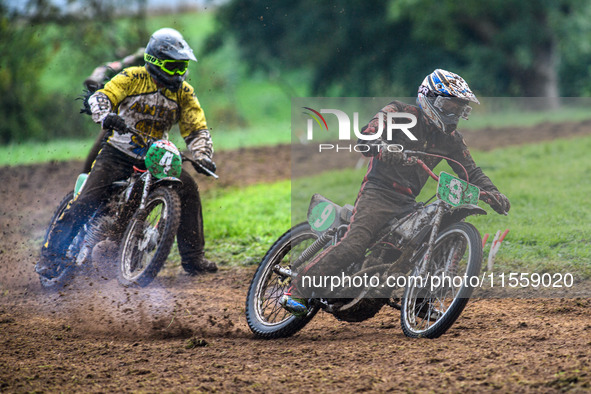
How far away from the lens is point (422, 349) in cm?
543

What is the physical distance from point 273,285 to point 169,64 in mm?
2499

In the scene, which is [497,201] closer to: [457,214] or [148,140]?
[457,214]

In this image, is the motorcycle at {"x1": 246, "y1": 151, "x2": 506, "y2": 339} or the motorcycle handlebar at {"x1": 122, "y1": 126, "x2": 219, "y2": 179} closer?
the motorcycle at {"x1": 246, "y1": 151, "x2": 506, "y2": 339}

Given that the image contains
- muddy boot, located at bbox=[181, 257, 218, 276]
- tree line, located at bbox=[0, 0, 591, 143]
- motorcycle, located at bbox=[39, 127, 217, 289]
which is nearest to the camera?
motorcycle, located at bbox=[39, 127, 217, 289]

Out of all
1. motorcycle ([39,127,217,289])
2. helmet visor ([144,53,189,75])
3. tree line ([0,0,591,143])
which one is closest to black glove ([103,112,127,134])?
motorcycle ([39,127,217,289])

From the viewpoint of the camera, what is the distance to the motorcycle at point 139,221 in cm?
741

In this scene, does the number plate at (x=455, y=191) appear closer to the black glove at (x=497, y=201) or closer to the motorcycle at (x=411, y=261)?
the motorcycle at (x=411, y=261)

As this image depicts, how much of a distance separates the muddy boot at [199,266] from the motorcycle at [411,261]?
2.24 m

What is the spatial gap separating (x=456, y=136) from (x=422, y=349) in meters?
1.65

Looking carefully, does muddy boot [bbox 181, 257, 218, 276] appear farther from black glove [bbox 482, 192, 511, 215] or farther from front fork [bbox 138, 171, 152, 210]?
black glove [bbox 482, 192, 511, 215]

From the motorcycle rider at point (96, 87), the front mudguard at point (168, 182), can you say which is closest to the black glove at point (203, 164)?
the front mudguard at point (168, 182)

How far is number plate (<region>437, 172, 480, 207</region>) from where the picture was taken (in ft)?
18.7

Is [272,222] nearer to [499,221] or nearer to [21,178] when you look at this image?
[499,221]

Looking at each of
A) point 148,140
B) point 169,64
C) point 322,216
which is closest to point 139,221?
point 148,140
